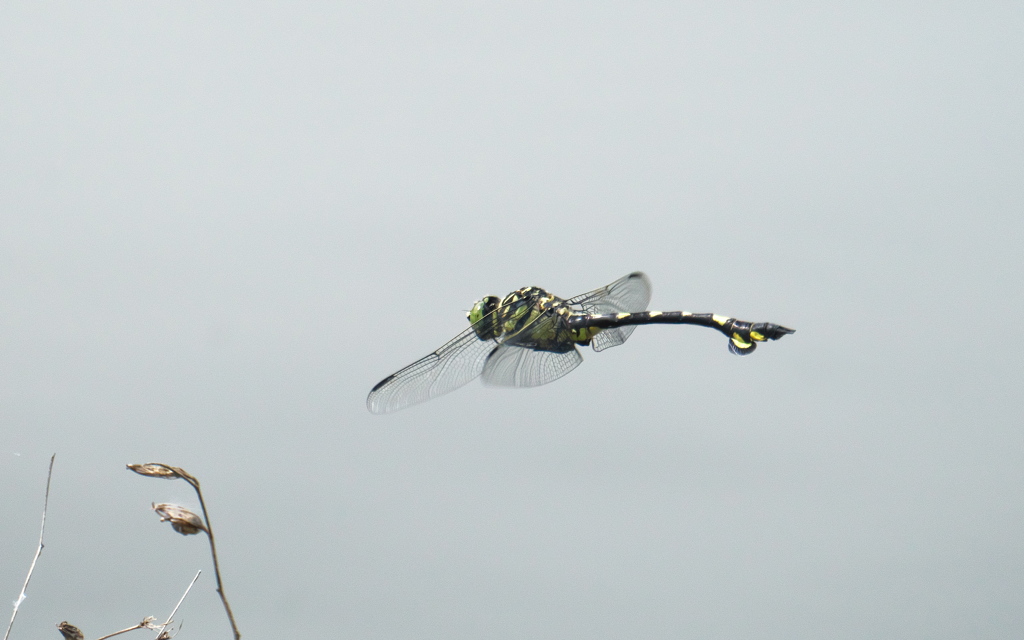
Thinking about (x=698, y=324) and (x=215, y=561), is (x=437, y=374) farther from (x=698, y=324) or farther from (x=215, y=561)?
(x=215, y=561)

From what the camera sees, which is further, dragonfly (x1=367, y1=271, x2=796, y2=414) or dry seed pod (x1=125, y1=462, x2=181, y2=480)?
dragonfly (x1=367, y1=271, x2=796, y2=414)

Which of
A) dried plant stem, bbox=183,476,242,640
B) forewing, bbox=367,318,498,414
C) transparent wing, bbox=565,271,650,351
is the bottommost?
dried plant stem, bbox=183,476,242,640

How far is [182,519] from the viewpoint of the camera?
108 cm

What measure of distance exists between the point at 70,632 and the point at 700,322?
4.63ft

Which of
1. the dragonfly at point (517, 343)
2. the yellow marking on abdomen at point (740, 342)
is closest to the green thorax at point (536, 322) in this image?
Answer: the dragonfly at point (517, 343)

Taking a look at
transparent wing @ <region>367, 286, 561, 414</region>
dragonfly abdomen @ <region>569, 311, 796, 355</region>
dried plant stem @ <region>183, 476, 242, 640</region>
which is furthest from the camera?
transparent wing @ <region>367, 286, 561, 414</region>

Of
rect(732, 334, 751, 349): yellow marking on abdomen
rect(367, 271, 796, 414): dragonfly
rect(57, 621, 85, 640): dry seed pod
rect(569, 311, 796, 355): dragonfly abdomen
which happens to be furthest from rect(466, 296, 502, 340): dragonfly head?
rect(57, 621, 85, 640): dry seed pod

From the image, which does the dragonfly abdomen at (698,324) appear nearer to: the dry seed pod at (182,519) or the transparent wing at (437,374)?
the transparent wing at (437,374)

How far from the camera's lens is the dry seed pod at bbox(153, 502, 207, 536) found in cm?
108

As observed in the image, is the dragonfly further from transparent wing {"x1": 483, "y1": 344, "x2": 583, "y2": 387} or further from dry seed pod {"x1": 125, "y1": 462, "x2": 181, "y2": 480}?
dry seed pod {"x1": 125, "y1": 462, "x2": 181, "y2": 480}

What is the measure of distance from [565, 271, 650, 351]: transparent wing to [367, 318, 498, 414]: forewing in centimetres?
29

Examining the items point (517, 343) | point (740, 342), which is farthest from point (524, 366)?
point (740, 342)

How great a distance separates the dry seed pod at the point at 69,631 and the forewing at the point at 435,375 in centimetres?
100

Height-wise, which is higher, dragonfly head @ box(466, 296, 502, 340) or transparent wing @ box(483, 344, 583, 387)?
dragonfly head @ box(466, 296, 502, 340)
